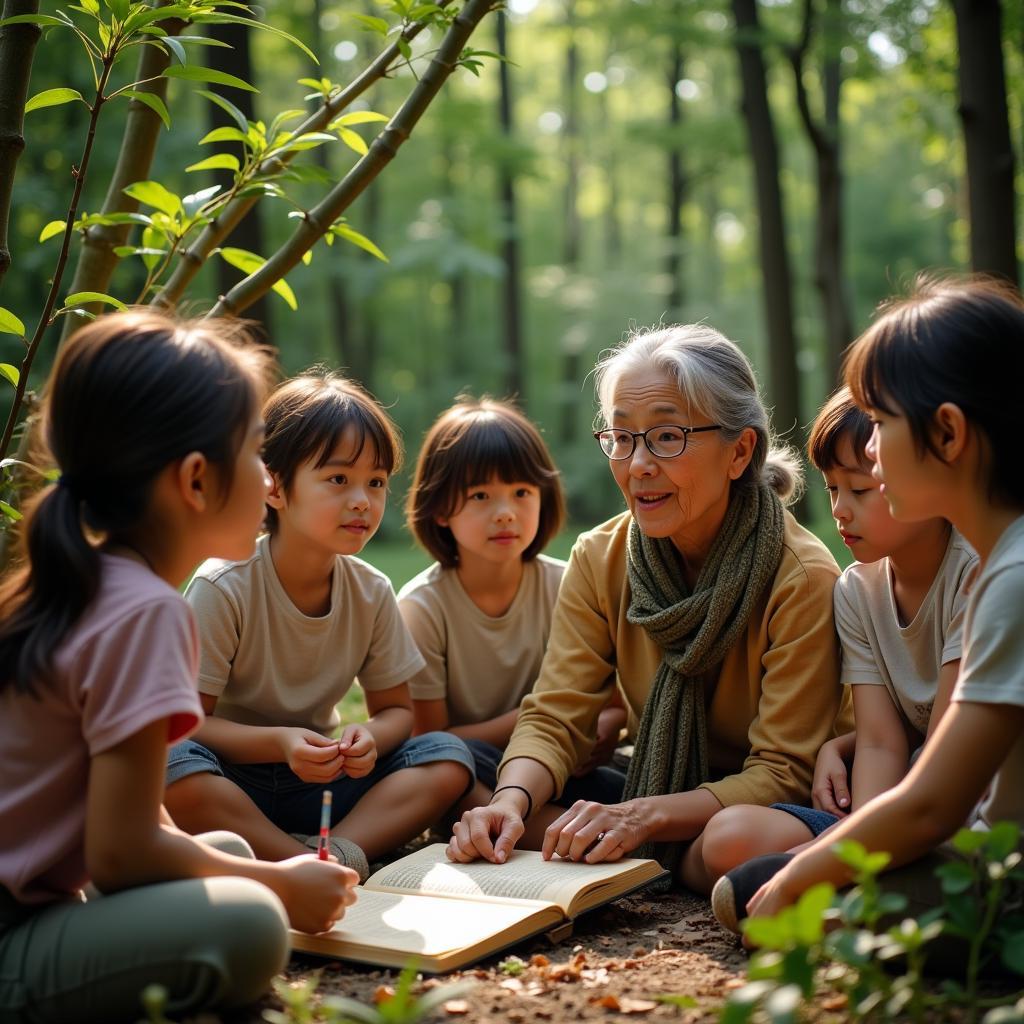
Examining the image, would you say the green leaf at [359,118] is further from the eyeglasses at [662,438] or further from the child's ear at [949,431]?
the child's ear at [949,431]

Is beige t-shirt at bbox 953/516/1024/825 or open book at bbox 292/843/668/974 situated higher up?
beige t-shirt at bbox 953/516/1024/825

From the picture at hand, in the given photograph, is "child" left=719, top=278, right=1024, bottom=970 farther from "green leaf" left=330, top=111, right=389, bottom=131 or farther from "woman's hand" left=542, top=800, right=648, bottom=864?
"green leaf" left=330, top=111, right=389, bottom=131

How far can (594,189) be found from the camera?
31.2 meters

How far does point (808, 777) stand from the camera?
9.64 feet

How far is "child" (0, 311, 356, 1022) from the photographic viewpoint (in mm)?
1814

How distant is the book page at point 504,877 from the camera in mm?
2531

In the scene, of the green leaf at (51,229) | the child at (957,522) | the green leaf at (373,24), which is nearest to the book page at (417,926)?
the child at (957,522)

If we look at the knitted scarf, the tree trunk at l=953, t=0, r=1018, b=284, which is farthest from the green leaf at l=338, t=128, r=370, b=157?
the tree trunk at l=953, t=0, r=1018, b=284

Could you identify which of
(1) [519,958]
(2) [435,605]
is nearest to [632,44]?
(2) [435,605]

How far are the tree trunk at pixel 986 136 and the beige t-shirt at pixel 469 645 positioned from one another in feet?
13.0

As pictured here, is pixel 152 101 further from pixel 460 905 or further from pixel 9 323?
pixel 460 905

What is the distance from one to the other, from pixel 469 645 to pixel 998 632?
200cm

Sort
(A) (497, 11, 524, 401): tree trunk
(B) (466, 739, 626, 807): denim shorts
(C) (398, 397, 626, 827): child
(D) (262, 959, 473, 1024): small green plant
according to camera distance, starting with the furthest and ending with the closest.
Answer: (A) (497, 11, 524, 401): tree trunk → (C) (398, 397, 626, 827): child → (B) (466, 739, 626, 807): denim shorts → (D) (262, 959, 473, 1024): small green plant

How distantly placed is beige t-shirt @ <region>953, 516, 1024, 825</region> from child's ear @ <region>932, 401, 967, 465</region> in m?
0.16
